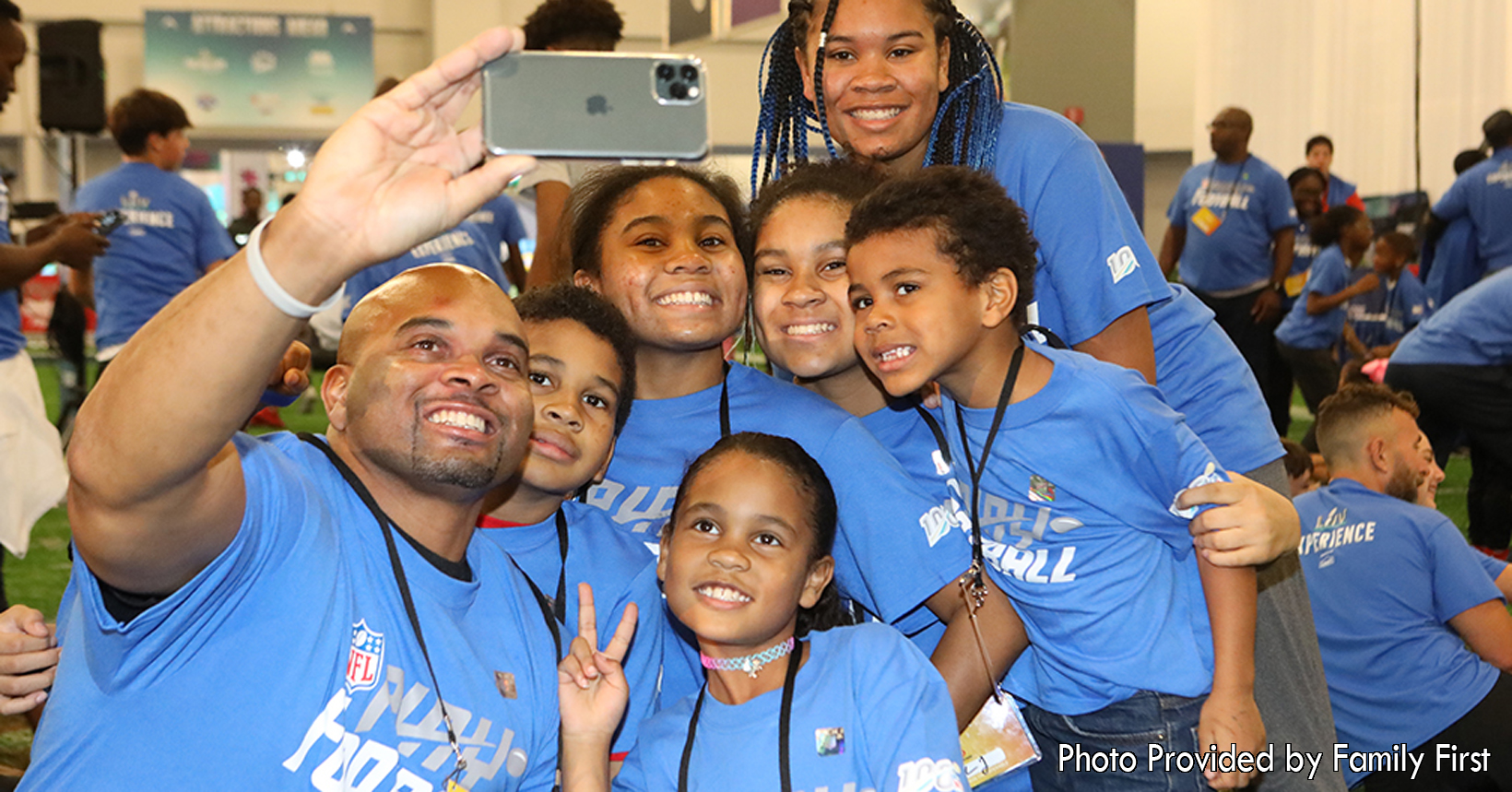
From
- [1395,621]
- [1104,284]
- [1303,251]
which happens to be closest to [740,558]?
[1104,284]

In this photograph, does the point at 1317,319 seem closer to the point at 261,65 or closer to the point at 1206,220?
the point at 1206,220

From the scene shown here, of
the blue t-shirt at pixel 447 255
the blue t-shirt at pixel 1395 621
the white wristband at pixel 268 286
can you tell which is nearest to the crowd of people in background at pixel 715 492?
the white wristband at pixel 268 286

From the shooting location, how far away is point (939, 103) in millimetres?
2857

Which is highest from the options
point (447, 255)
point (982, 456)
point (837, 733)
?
point (447, 255)

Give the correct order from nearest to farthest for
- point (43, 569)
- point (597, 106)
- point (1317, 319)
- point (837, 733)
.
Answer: point (597, 106)
point (837, 733)
point (43, 569)
point (1317, 319)

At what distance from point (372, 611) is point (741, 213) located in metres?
1.41

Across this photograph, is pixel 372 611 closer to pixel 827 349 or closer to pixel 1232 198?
pixel 827 349

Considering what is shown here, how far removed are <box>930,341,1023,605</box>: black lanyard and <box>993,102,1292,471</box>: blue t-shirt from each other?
0.95ft

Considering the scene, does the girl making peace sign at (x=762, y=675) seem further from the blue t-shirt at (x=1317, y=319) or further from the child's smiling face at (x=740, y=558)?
the blue t-shirt at (x=1317, y=319)

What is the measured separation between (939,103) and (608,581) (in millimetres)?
1260

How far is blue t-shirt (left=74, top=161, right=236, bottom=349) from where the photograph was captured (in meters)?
7.10

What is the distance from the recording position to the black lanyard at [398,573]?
1891mm

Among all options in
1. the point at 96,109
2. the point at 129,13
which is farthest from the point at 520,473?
the point at 129,13

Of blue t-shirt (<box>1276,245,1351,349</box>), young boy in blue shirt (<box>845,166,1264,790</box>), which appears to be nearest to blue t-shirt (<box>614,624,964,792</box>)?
young boy in blue shirt (<box>845,166,1264,790</box>)
